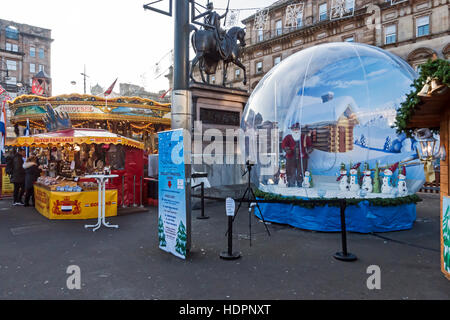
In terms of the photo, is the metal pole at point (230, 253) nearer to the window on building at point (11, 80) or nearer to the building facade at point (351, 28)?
the building facade at point (351, 28)

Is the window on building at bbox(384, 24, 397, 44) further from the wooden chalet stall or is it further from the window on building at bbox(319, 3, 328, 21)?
the wooden chalet stall

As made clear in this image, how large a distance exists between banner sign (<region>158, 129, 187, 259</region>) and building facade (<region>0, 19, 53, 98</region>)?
54.1 meters

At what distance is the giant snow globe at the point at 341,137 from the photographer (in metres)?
8.34

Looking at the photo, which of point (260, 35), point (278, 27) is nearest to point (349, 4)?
point (278, 27)

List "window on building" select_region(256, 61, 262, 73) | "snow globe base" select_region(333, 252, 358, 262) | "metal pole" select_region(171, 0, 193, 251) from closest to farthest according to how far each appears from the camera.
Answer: "snow globe base" select_region(333, 252, 358, 262)
"metal pole" select_region(171, 0, 193, 251)
"window on building" select_region(256, 61, 262, 73)

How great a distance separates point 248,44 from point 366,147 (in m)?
36.9

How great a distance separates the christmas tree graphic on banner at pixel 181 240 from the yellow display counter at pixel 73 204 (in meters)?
5.11

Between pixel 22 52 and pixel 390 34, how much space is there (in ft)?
193

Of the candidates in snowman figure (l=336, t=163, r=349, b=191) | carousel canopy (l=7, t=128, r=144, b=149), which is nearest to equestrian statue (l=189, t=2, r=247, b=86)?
carousel canopy (l=7, t=128, r=144, b=149)

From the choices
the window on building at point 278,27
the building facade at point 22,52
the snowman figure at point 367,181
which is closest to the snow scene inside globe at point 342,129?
the snowman figure at point 367,181

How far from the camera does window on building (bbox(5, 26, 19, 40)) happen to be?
5334 centimetres

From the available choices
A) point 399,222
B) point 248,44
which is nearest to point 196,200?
point 399,222

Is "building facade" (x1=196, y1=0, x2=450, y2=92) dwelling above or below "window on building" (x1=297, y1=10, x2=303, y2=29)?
below

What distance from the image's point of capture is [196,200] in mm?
11273
